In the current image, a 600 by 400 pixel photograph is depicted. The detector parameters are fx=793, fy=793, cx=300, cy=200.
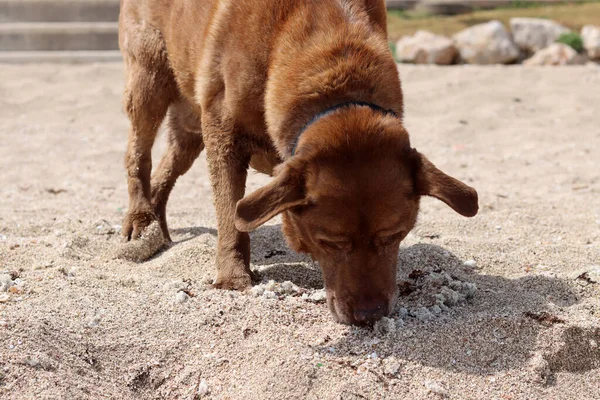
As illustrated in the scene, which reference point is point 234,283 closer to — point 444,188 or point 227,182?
point 227,182

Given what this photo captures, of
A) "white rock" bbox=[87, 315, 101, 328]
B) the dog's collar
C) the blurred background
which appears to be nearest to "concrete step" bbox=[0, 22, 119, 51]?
the blurred background

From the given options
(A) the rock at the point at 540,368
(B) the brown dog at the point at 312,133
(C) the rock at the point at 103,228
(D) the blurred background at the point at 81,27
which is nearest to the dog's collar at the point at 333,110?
(B) the brown dog at the point at 312,133

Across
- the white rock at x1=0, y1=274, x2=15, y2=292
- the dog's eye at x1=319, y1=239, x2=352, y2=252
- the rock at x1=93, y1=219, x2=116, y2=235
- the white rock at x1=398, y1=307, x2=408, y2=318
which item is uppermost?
the dog's eye at x1=319, y1=239, x2=352, y2=252

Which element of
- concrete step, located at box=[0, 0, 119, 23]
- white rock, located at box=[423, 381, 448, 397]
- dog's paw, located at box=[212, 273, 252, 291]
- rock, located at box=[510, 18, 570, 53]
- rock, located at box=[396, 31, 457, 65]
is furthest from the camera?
concrete step, located at box=[0, 0, 119, 23]

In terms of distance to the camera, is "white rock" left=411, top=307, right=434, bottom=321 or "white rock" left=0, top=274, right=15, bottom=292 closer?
"white rock" left=411, top=307, right=434, bottom=321

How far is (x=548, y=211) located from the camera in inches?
204

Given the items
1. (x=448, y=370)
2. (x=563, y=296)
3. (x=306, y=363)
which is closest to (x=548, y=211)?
(x=563, y=296)

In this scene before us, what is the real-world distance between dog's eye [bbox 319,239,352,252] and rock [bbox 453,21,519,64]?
743 centimetres

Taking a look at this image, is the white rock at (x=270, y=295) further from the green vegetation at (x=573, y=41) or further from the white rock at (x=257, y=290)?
the green vegetation at (x=573, y=41)

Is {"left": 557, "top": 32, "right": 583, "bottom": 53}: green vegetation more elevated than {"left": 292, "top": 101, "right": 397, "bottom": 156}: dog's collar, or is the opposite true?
{"left": 292, "top": 101, "right": 397, "bottom": 156}: dog's collar

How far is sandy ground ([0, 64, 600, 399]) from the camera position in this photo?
2.95m

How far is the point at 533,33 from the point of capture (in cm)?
1023

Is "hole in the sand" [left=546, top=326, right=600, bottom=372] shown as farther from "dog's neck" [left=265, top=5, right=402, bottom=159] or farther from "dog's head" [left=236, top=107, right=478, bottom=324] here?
"dog's neck" [left=265, top=5, right=402, bottom=159]

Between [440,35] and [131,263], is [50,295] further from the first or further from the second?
[440,35]
